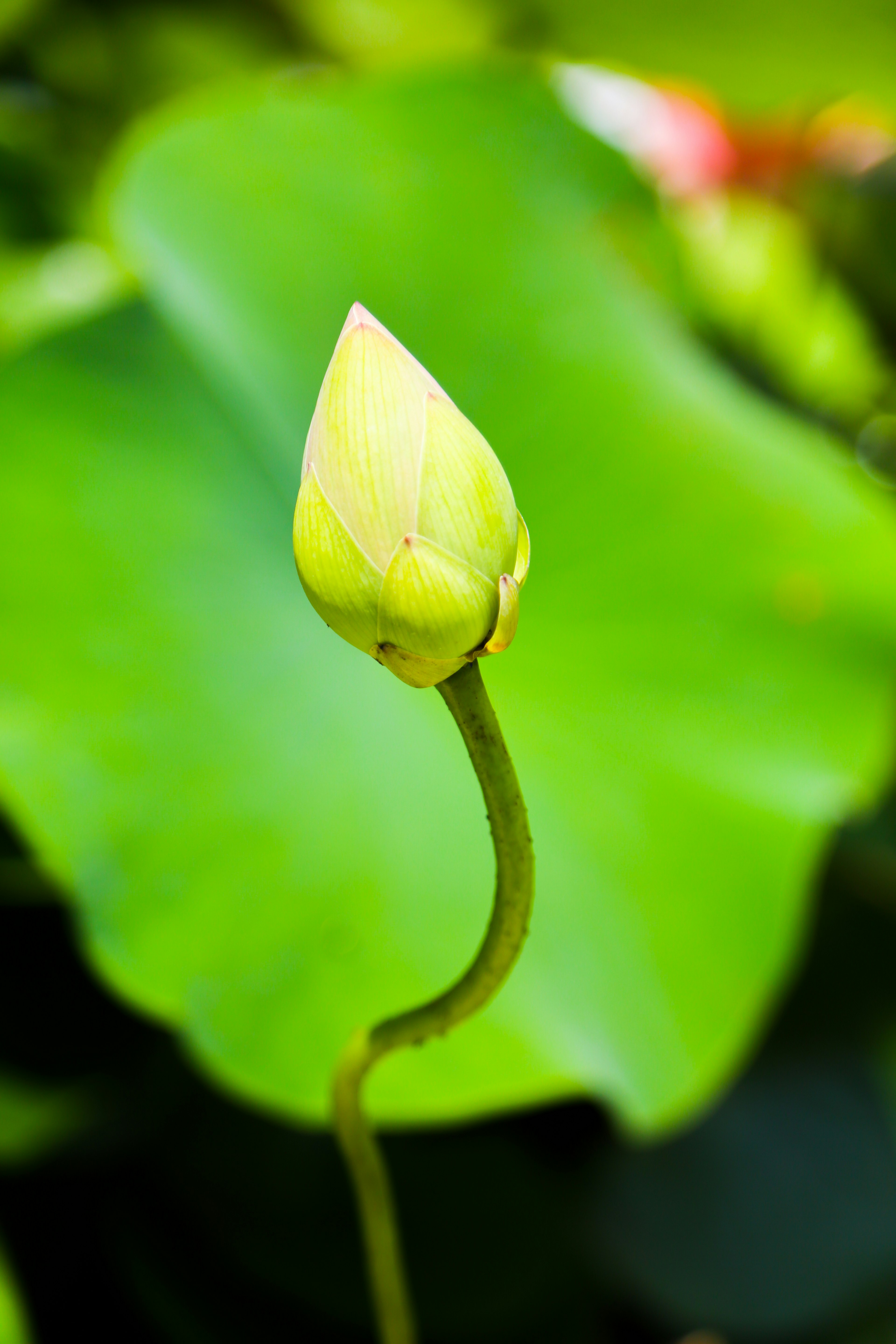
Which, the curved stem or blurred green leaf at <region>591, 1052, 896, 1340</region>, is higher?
the curved stem

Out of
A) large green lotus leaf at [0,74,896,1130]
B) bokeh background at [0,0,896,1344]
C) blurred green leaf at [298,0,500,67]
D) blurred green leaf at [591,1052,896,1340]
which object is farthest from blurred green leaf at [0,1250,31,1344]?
blurred green leaf at [298,0,500,67]

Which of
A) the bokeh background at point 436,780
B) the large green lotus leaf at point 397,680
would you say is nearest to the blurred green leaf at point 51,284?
the bokeh background at point 436,780

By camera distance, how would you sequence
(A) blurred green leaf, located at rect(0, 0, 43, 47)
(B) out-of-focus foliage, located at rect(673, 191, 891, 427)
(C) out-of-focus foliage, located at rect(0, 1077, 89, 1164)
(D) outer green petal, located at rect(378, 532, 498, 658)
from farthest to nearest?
(B) out-of-focus foliage, located at rect(673, 191, 891, 427) → (A) blurred green leaf, located at rect(0, 0, 43, 47) → (C) out-of-focus foliage, located at rect(0, 1077, 89, 1164) → (D) outer green petal, located at rect(378, 532, 498, 658)

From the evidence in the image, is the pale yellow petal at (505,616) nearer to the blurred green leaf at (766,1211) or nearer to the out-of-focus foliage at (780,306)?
the blurred green leaf at (766,1211)

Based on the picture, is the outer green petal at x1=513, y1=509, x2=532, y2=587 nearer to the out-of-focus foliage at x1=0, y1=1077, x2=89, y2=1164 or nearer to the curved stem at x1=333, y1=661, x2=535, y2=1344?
the curved stem at x1=333, y1=661, x2=535, y2=1344

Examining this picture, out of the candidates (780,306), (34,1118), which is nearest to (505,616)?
(34,1118)

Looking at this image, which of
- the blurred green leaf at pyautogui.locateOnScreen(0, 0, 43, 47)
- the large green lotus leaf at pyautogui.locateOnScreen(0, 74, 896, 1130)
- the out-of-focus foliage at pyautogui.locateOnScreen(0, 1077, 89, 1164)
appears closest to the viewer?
the large green lotus leaf at pyautogui.locateOnScreen(0, 74, 896, 1130)

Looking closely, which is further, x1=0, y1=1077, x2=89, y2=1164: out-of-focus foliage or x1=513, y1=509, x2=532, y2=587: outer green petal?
x1=0, y1=1077, x2=89, y2=1164: out-of-focus foliage

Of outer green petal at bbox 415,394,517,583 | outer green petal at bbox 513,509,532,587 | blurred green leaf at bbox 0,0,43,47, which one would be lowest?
blurred green leaf at bbox 0,0,43,47
